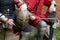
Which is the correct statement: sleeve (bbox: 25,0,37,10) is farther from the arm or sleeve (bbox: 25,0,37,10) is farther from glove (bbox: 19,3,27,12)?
the arm

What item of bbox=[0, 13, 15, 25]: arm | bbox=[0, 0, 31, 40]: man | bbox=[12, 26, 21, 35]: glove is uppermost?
bbox=[0, 0, 31, 40]: man

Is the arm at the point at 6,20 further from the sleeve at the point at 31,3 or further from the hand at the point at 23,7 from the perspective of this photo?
the sleeve at the point at 31,3

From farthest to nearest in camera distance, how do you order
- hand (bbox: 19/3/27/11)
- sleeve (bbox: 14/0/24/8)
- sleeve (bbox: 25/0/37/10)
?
sleeve (bbox: 25/0/37/10) < sleeve (bbox: 14/0/24/8) < hand (bbox: 19/3/27/11)

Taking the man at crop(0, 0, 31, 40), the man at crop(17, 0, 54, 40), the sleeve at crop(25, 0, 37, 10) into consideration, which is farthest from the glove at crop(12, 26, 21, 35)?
the sleeve at crop(25, 0, 37, 10)

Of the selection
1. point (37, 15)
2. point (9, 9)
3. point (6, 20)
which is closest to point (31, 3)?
point (37, 15)

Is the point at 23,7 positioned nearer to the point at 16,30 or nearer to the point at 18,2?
the point at 18,2

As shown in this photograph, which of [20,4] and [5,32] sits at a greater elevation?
[20,4]

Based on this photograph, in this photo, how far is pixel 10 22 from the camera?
12.9ft

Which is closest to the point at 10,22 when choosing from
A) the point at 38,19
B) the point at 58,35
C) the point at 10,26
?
the point at 10,26

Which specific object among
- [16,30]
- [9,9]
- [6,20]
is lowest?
[16,30]

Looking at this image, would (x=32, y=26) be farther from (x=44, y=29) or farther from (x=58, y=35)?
(x=58, y=35)

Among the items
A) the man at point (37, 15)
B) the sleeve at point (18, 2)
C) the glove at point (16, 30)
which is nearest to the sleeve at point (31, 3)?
the man at point (37, 15)

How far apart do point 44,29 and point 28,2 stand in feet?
1.28

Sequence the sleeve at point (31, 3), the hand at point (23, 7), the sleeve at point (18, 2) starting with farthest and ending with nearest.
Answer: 1. the sleeve at point (31, 3)
2. the sleeve at point (18, 2)
3. the hand at point (23, 7)
